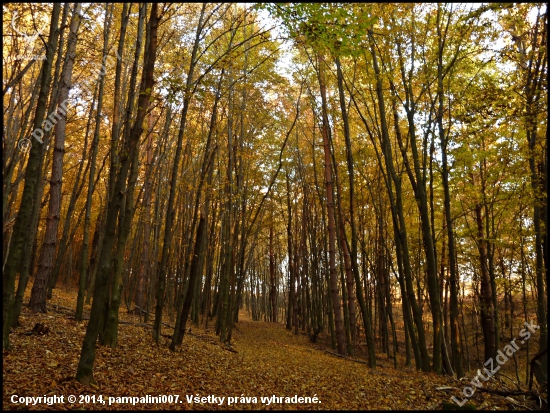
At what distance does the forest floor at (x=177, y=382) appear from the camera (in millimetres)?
3320

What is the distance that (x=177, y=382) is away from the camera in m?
4.26

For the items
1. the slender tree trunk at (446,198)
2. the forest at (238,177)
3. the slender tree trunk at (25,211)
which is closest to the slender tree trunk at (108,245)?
the forest at (238,177)

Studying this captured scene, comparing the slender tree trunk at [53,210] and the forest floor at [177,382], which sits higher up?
the slender tree trunk at [53,210]

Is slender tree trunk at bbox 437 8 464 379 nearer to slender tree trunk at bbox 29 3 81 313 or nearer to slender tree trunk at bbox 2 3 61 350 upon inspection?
slender tree trunk at bbox 2 3 61 350

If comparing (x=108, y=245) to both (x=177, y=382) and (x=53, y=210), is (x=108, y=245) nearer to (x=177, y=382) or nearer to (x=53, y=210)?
(x=177, y=382)

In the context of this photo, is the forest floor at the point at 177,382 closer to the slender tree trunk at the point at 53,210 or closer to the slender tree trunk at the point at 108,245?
the slender tree trunk at the point at 108,245

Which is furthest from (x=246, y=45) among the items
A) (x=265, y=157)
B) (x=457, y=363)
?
(x=457, y=363)

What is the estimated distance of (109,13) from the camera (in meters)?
6.75

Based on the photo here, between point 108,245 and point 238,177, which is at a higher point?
point 238,177

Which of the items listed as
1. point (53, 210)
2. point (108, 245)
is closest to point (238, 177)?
point (53, 210)

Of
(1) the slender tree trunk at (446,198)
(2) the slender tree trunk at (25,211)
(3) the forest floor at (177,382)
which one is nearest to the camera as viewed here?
(3) the forest floor at (177,382)

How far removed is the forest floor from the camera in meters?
3.32

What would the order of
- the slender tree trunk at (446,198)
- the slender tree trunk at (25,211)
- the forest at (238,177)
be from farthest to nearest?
1. the slender tree trunk at (446,198)
2. the forest at (238,177)
3. the slender tree trunk at (25,211)

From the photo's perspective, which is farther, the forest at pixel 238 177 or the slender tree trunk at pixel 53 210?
the slender tree trunk at pixel 53 210
